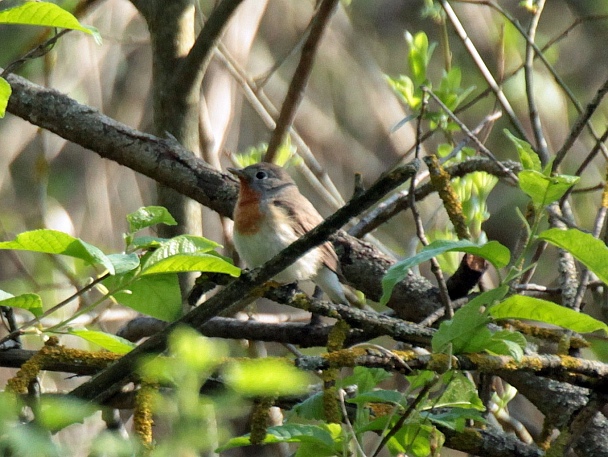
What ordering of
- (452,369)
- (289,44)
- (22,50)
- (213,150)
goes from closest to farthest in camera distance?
1. (452,369)
2. (213,150)
3. (22,50)
4. (289,44)

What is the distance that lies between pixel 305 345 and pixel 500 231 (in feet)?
16.5

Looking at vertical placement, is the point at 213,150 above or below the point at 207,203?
above

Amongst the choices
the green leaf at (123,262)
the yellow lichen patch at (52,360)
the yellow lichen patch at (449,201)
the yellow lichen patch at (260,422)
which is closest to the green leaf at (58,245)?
the green leaf at (123,262)

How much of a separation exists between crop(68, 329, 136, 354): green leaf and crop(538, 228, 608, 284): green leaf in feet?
2.81

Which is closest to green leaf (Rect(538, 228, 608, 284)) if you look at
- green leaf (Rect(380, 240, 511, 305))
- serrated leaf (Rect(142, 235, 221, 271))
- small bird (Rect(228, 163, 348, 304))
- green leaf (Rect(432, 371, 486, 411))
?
green leaf (Rect(380, 240, 511, 305))

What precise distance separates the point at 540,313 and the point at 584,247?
0.15 m

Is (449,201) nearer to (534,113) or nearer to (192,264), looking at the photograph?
(192,264)

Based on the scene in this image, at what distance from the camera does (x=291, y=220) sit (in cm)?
409

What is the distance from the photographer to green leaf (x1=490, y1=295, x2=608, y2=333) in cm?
153

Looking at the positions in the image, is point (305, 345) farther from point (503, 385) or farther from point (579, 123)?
point (503, 385)

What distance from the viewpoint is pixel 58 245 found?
4.97 feet

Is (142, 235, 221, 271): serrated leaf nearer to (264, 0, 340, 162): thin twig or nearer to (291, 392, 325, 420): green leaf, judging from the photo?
(291, 392, 325, 420): green leaf

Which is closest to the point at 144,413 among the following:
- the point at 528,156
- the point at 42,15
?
the point at 42,15

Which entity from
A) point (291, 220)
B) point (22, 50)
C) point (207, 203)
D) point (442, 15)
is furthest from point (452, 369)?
point (22, 50)
